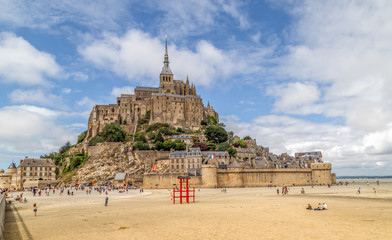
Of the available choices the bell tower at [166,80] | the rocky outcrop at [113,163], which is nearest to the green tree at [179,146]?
the rocky outcrop at [113,163]

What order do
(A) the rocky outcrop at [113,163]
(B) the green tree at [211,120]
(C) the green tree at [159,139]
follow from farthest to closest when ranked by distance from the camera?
(B) the green tree at [211,120]
(C) the green tree at [159,139]
(A) the rocky outcrop at [113,163]

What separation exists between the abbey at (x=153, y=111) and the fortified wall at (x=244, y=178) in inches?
1421

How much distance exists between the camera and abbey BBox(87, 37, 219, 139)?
8869cm

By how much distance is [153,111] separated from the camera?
292ft

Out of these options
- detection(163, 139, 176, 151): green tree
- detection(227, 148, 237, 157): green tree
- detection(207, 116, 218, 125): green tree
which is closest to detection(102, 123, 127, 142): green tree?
detection(163, 139, 176, 151): green tree

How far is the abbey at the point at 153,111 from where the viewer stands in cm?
8869

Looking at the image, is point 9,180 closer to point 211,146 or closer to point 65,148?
point 65,148

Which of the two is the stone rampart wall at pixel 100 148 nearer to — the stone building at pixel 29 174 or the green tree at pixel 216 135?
the stone building at pixel 29 174

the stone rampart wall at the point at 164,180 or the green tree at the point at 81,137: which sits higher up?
the green tree at the point at 81,137

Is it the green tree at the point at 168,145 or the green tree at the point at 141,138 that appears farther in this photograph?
the green tree at the point at 141,138

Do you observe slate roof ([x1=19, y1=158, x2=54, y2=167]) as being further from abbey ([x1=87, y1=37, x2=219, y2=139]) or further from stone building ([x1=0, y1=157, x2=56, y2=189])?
abbey ([x1=87, y1=37, x2=219, y2=139])

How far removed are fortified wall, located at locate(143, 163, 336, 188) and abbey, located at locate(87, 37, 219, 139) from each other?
118 ft

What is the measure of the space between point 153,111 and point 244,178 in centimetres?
4365

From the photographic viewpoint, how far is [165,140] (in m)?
74.2
